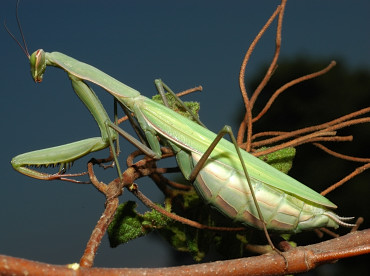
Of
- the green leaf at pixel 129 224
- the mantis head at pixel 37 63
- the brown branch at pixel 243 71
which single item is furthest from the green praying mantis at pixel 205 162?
the green leaf at pixel 129 224

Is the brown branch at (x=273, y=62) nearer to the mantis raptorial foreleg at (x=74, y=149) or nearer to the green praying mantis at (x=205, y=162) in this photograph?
the green praying mantis at (x=205, y=162)

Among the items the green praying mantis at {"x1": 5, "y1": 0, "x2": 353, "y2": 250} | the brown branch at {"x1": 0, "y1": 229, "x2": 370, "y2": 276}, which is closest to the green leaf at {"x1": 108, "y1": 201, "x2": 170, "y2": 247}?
the green praying mantis at {"x1": 5, "y1": 0, "x2": 353, "y2": 250}

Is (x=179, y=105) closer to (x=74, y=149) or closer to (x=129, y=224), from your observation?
(x=74, y=149)

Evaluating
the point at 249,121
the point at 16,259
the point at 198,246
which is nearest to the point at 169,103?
the point at 249,121

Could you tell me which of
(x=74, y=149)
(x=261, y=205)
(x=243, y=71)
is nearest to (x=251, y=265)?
(x=261, y=205)

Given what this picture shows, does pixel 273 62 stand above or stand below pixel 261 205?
above

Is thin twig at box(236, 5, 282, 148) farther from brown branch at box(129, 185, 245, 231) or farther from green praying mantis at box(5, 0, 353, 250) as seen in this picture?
brown branch at box(129, 185, 245, 231)

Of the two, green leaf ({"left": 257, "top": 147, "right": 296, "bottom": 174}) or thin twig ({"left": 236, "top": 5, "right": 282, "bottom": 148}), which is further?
green leaf ({"left": 257, "top": 147, "right": 296, "bottom": 174})

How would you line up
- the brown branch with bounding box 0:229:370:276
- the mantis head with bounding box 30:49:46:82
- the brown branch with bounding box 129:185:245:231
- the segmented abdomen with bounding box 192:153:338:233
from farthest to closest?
the mantis head with bounding box 30:49:46:82
the segmented abdomen with bounding box 192:153:338:233
the brown branch with bounding box 129:185:245:231
the brown branch with bounding box 0:229:370:276
